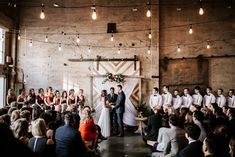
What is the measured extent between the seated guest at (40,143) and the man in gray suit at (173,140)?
7.28 ft

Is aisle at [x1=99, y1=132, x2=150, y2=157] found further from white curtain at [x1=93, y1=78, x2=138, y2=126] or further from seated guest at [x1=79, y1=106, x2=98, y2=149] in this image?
white curtain at [x1=93, y1=78, x2=138, y2=126]

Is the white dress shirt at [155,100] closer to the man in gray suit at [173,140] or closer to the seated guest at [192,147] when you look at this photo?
the man in gray suit at [173,140]

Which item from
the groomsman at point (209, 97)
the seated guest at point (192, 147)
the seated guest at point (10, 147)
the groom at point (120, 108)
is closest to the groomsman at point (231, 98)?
the groomsman at point (209, 97)

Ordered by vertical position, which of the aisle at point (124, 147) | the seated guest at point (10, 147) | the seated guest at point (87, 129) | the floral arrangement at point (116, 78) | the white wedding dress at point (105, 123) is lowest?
the aisle at point (124, 147)

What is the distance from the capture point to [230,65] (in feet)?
45.3

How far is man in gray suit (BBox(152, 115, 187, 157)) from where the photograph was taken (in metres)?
5.84

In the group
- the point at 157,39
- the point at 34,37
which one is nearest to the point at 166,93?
the point at 157,39

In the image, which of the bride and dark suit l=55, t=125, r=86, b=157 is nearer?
dark suit l=55, t=125, r=86, b=157

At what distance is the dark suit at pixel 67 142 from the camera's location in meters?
5.30

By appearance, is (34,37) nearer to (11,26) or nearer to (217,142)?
(11,26)

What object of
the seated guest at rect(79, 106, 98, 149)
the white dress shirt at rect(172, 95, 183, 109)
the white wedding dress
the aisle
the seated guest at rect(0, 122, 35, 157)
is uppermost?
the seated guest at rect(0, 122, 35, 157)

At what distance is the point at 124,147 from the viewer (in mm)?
9555

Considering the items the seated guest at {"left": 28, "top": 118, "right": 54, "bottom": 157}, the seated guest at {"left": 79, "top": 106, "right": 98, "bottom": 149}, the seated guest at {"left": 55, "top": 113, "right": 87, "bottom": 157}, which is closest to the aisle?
the seated guest at {"left": 79, "top": 106, "right": 98, "bottom": 149}

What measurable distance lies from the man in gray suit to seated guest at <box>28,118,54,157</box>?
2.22m
